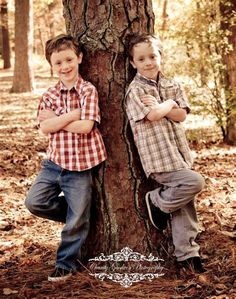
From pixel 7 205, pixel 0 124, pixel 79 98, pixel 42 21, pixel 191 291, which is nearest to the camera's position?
pixel 191 291

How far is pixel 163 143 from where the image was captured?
3.66 m

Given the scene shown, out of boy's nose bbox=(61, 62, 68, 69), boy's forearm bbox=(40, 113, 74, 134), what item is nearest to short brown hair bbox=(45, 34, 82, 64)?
boy's nose bbox=(61, 62, 68, 69)

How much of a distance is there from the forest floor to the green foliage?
96 centimetres

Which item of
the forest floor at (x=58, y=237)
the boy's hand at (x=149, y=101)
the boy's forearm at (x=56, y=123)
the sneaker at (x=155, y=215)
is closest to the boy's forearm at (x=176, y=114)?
the boy's hand at (x=149, y=101)

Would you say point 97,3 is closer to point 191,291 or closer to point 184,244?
point 184,244

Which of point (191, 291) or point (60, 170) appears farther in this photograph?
point (60, 170)

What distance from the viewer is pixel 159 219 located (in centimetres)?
386

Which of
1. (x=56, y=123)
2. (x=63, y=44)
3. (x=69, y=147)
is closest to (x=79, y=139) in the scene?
(x=69, y=147)

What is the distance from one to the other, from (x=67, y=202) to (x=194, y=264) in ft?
3.40

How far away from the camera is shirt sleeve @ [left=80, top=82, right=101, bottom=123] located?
3596mm

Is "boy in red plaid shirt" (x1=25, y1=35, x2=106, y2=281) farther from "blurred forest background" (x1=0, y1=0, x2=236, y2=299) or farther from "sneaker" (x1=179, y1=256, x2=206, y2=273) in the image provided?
"sneaker" (x1=179, y1=256, x2=206, y2=273)

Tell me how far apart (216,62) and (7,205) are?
16.0 ft

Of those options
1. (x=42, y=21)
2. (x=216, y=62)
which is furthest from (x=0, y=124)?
(x=42, y=21)

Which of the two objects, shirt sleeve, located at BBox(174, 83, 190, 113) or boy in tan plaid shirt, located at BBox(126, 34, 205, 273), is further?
shirt sleeve, located at BBox(174, 83, 190, 113)
